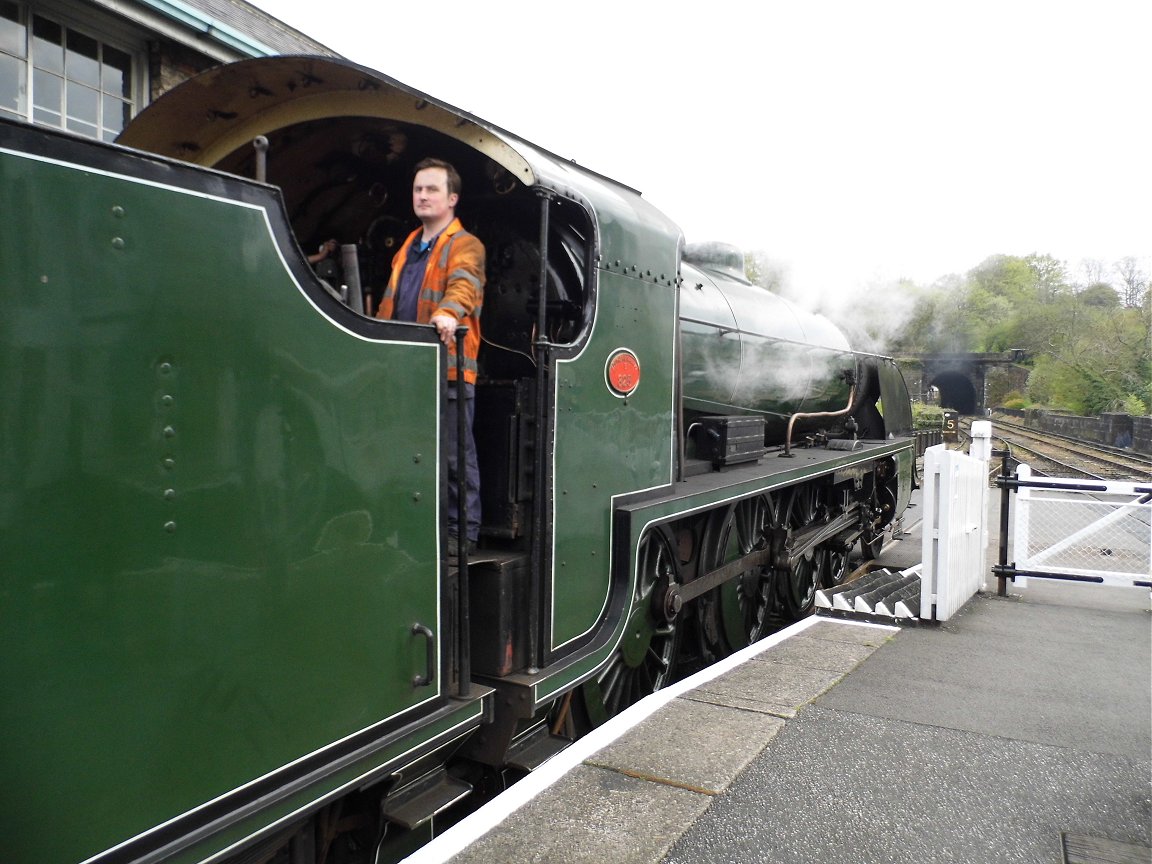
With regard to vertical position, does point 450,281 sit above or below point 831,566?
above

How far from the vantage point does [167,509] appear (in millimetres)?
1668

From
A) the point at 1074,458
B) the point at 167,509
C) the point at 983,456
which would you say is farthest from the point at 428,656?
the point at 1074,458

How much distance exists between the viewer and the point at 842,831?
2.54 m

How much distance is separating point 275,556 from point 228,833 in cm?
60

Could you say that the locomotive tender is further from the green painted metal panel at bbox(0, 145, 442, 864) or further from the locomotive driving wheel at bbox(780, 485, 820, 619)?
→ the locomotive driving wheel at bbox(780, 485, 820, 619)

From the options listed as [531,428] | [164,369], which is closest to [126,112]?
[531,428]

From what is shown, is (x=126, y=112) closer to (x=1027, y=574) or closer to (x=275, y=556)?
(x=275, y=556)

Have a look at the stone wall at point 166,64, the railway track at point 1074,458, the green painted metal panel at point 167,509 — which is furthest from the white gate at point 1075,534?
the stone wall at point 166,64

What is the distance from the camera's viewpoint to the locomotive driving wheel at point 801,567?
614 cm

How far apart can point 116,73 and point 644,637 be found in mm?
6656

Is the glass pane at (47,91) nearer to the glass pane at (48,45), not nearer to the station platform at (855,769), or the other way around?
Answer: the glass pane at (48,45)

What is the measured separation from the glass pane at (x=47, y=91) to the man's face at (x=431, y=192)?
560cm

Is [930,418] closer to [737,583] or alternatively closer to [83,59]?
[737,583]

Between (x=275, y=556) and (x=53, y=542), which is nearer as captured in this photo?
(x=53, y=542)
